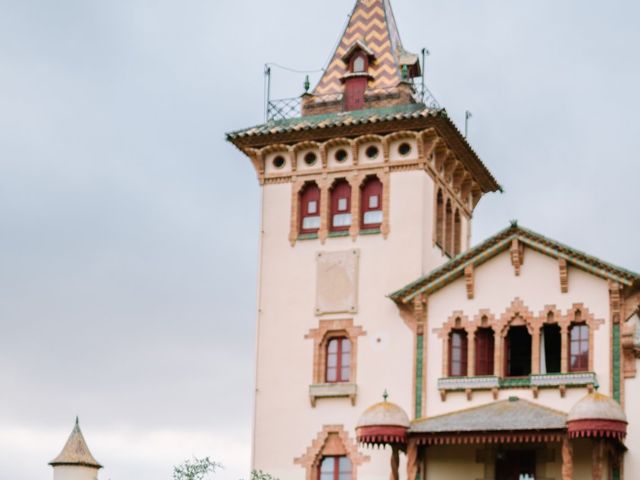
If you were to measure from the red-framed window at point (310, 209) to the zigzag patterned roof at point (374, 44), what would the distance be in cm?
361

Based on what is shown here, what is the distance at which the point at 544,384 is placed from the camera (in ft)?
150

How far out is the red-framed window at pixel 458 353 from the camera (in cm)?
4738

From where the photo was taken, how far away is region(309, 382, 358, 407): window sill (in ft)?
158

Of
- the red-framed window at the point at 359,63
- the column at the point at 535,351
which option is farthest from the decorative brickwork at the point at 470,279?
the red-framed window at the point at 359,63

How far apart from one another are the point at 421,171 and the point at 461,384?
23.5ft

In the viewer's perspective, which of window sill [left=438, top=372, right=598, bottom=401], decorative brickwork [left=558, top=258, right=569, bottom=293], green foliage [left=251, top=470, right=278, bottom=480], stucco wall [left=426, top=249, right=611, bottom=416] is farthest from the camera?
green foliage [left=251, top=470, right=278, bottom=480]

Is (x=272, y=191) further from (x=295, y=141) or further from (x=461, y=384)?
(x=461, y=384)

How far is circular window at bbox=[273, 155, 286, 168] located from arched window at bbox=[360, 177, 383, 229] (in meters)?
2.96

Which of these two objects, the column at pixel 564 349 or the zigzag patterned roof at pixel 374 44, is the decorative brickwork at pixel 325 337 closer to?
the column at pixel 564 349

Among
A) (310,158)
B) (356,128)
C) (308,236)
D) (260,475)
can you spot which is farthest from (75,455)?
(356,128)

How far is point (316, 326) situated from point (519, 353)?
249 inches

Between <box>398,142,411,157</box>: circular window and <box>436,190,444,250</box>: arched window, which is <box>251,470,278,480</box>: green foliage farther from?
<box>398,142,411,157</box>: circular window

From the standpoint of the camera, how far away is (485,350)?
47469 millimetres

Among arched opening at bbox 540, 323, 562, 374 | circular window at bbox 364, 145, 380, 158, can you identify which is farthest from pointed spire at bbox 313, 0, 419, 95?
arched opening at bbox 540, 323, 562, 374
